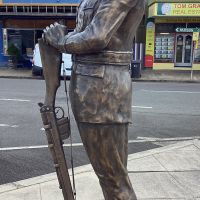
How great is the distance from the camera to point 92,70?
2.74 metres

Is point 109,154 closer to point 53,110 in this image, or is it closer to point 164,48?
point 53,110

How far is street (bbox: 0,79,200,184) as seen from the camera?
6098 millimetres

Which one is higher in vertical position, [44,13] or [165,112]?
[44,13]

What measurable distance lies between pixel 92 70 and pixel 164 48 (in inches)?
782

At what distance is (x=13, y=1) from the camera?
21.6m

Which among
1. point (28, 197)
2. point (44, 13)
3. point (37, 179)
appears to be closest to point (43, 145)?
point (37, 179)

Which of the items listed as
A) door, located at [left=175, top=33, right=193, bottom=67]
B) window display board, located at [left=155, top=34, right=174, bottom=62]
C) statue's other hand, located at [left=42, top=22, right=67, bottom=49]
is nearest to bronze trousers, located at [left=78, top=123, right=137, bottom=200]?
statue's other hand, located at [left=42, top=22, right=67, bottom=49]

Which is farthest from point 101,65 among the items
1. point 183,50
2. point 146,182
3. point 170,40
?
point 183,50

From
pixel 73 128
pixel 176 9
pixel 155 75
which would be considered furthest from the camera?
pixel 176 9

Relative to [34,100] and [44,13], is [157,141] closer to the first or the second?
[34,100]

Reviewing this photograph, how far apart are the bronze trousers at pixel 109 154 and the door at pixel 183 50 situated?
1969 centimetres

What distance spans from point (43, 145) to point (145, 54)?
52.4ft

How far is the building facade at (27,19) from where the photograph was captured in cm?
2139

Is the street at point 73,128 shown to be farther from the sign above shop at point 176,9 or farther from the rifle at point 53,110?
the sign above shop at point 176,9
